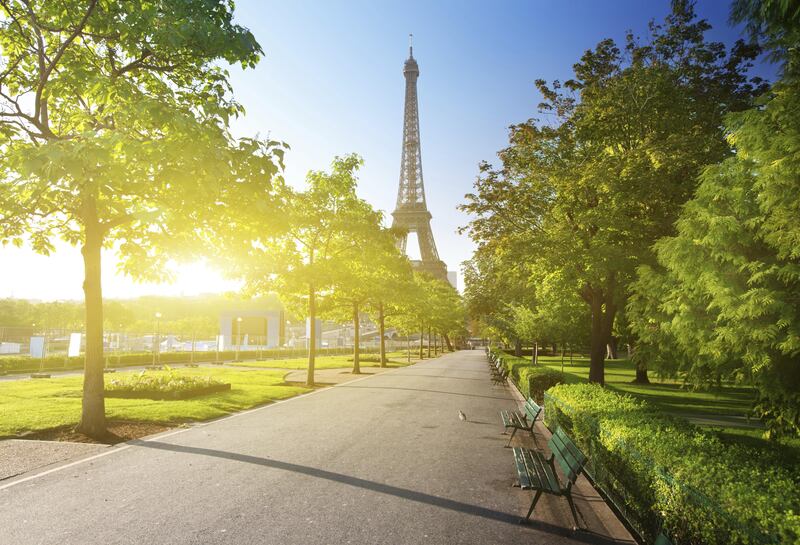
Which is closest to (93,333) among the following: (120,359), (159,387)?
(159,387)

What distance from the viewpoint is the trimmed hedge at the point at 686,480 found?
3.58m

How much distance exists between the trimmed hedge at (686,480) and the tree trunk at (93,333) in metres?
9.25

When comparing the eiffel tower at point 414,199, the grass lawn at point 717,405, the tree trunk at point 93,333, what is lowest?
the grass lawn at point 717,405

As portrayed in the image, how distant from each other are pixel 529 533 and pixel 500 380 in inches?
664

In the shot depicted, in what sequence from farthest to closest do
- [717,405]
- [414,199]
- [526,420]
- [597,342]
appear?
[414,199]
[597,342]
[717,405]
[526,420]

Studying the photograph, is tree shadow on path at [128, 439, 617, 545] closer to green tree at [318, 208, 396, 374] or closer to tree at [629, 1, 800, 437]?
tree at [629, 1, 800, 437]

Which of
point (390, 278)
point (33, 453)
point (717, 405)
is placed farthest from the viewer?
point (390, 278)

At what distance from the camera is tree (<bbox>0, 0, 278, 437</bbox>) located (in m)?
6.59

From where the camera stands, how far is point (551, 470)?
20.6 ft

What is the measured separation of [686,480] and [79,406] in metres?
13.9

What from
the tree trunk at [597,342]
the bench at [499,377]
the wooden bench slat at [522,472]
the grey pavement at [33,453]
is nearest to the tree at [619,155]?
the tree trunk at [597,342]

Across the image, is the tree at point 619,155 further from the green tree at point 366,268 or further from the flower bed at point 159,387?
the flower bed at point 159,387

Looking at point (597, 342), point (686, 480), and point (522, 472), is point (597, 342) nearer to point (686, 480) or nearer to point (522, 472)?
point (522, 472)

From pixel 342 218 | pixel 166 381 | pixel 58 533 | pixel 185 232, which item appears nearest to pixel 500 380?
pixel 342 218
